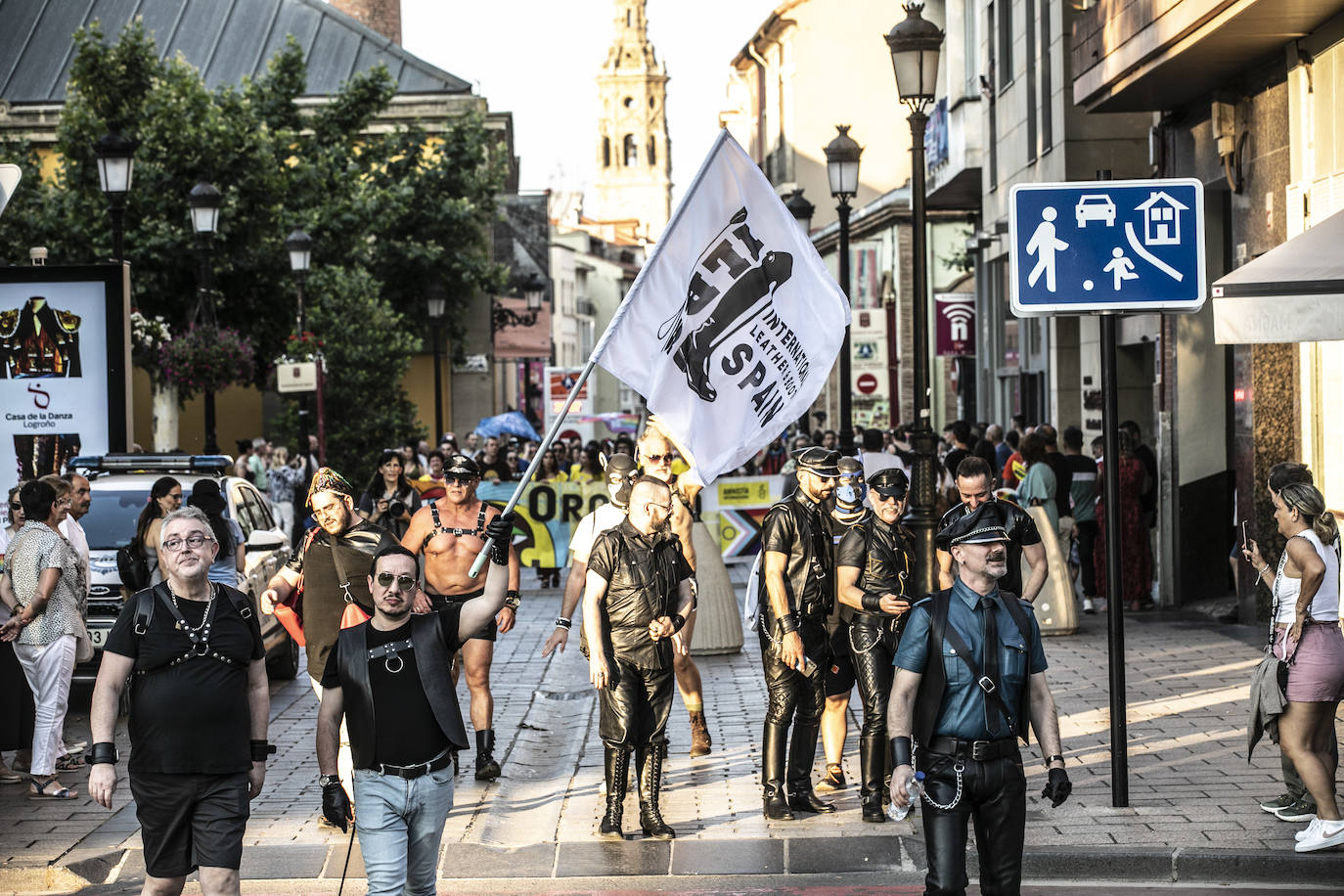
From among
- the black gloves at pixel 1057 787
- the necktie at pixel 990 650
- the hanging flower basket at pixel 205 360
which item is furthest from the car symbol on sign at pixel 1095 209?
the hanging flower basket at pixel 205 360

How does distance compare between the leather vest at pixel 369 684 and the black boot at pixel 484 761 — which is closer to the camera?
the leather vest at pixel 369 684

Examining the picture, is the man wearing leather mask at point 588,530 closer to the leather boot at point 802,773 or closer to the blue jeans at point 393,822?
the leather boot at point 802,773

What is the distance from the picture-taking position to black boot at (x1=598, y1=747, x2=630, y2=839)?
8711mm

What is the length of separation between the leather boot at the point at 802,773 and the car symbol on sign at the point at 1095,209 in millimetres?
2947

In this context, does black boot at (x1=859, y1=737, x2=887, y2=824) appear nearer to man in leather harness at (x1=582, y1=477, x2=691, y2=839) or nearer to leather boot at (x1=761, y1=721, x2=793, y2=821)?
leather boot at (x1=761, y1=721, x2=793, y2=821)

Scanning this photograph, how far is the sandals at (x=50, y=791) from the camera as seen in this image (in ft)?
32.9

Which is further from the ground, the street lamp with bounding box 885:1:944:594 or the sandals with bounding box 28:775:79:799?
the street lamp with bounding box 885:1:944:594

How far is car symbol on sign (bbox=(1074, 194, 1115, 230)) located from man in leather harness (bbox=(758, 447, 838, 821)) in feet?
5.91

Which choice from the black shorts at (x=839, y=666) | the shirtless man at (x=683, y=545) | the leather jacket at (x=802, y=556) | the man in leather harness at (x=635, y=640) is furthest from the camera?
the shirtless man at (x=683, y=545)

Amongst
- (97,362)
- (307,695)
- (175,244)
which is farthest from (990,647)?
(175,244)

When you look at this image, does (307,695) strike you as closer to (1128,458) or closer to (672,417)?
(672,417)

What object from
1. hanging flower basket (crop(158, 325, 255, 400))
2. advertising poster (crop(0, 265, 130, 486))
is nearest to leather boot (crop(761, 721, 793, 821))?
advertising poster (crop(0, 265, 130, 486))

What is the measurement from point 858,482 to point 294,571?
→ 3043mm

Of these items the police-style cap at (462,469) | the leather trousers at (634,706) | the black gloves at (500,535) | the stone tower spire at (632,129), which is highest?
the stone tower spire at (632,129)
